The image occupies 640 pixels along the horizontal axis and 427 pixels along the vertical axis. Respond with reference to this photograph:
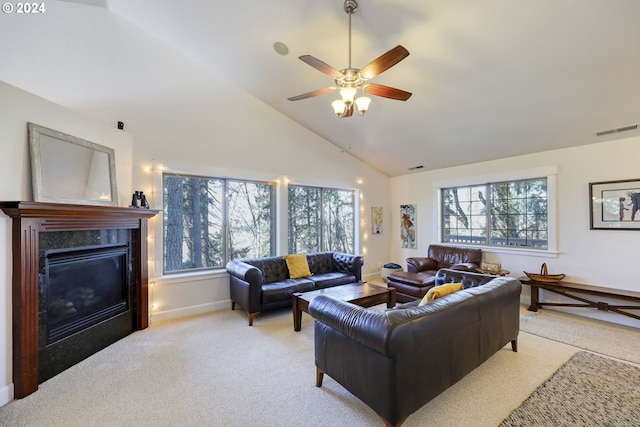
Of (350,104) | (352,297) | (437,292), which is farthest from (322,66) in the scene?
(352,297)

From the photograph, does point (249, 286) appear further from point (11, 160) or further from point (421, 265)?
point (421, 265)

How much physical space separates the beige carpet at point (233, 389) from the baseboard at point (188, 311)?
571 mm

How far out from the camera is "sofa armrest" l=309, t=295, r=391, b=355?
1.72 meters

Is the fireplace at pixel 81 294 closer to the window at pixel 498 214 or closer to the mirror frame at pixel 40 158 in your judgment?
the mirror frame at pixel 40 158

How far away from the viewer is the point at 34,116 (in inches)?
102

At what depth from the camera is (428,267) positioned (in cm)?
527

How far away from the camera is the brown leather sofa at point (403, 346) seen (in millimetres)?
1735

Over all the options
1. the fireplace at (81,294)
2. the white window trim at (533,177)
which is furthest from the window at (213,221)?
the white window trim at (533,177)

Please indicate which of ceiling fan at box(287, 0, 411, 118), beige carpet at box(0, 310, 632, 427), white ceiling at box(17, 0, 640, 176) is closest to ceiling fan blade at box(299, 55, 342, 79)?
ceiling fan at box(287, 0, 411, 118)

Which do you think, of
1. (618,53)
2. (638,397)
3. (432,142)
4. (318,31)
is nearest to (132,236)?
(318,31)

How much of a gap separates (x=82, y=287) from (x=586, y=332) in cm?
592

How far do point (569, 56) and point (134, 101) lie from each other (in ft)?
16.9

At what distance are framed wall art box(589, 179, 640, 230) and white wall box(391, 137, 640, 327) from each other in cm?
7

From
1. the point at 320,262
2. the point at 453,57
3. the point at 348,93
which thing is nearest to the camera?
the point at 348,93
